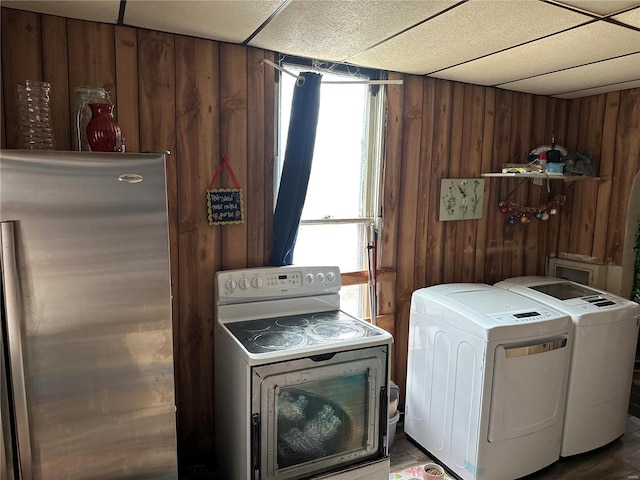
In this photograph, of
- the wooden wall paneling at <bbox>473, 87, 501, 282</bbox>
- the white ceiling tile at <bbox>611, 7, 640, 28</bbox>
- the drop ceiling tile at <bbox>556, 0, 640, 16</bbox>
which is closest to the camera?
the drop ceiling tile at <bbox>556, 0, 640, 16</bbox>

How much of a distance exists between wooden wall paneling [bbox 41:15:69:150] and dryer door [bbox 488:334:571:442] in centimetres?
230

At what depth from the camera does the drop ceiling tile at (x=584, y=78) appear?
8.42 feet

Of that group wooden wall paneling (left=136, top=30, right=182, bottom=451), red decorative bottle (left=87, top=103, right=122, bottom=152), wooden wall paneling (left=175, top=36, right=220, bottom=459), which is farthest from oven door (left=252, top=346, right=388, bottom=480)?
red decorative bottle (left=87, top=103, right=122, bottom=152)

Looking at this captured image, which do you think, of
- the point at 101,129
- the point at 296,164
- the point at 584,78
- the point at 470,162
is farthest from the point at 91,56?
the point at 584,78

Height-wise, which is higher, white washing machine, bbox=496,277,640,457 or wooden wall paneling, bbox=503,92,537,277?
wooden wall paneling, bbox=503,92,537,277

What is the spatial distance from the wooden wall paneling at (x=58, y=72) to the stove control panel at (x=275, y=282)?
96 centimetres

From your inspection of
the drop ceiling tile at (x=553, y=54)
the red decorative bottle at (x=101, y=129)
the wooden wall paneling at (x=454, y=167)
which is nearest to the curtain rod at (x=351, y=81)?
the drop ceiling tile at (x=553, y=54)

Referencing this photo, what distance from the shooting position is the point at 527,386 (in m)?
2.46

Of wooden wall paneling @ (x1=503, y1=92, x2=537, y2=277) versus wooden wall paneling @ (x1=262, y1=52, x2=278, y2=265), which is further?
wooden wall paneling @ (x1=503, y1=92, x2=537, y2=277)

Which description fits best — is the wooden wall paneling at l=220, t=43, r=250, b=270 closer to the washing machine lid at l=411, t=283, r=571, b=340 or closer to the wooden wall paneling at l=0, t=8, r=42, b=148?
the wooden wall paneling at l=0, t=8, r=42, b=148

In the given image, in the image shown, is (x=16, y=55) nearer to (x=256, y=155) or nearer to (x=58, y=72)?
(x=58, y=72)

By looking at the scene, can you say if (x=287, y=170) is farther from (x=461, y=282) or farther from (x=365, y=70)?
(x=461, y=282)

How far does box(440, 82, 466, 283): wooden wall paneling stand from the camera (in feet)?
10.2

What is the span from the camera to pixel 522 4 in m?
1.74
